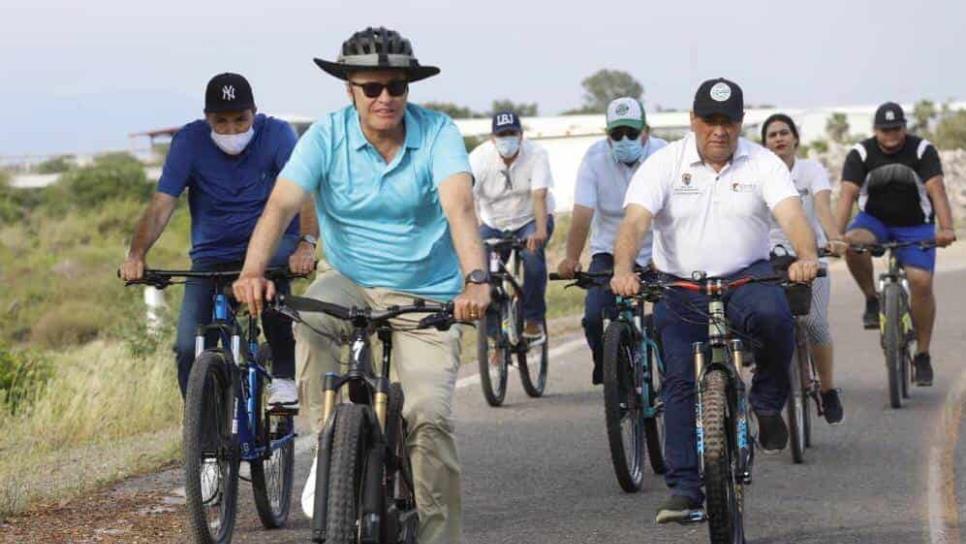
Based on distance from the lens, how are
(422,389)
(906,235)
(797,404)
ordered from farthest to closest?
1. (906,235)
2. (797,404)
3. (422,389)

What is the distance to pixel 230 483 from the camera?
8055 millimetres

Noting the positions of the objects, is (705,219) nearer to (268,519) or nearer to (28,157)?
(268,519)

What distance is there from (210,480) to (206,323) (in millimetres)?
1212

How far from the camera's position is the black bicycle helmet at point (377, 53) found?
689 centimetres

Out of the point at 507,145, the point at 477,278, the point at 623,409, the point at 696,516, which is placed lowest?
the point at 696,516

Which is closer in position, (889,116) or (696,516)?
(696,516)

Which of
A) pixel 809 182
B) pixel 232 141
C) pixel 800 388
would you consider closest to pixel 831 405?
pixel 800 388

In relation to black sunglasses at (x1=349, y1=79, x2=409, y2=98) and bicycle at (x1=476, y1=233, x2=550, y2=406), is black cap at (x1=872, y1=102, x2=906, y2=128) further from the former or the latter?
black sunglasses at (x1=349, y1=79, x2=409, y2=98)

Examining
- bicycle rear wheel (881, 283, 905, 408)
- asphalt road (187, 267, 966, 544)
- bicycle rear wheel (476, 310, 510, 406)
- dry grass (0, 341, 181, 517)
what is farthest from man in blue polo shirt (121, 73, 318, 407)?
bicycle rear wheel (881, 283, 905, 408)

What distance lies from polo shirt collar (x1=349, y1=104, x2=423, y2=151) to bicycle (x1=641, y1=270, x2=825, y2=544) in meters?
1.58

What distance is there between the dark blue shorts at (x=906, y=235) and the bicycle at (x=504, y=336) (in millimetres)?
2502

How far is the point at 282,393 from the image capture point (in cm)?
872

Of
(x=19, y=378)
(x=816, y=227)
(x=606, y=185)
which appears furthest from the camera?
(x=19, y=378)

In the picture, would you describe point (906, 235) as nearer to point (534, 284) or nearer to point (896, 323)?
point (896, 323)
